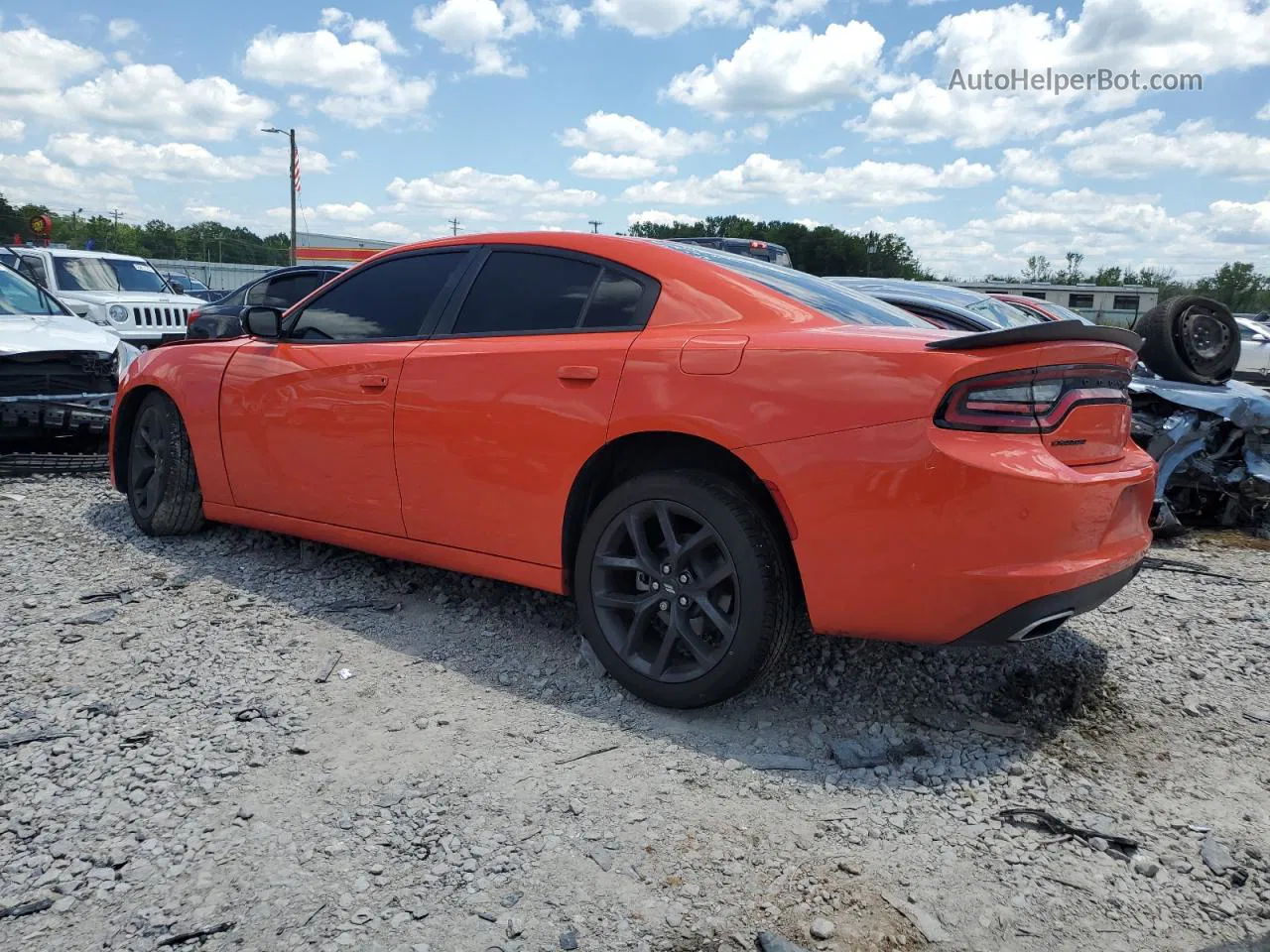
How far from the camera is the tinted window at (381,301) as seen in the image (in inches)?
153

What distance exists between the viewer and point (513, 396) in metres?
3.36

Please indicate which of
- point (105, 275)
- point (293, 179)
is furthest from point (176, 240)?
point (105, 275)

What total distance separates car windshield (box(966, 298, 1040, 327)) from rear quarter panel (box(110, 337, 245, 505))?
200 inches

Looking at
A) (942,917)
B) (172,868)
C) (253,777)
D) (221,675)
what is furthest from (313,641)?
(942,917)

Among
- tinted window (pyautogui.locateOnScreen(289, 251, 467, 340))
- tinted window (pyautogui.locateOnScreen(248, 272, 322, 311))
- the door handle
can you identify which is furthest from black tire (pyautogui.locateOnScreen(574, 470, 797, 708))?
tinted window (pyautogui.locateOnScreen(248, 272, 322, 311))

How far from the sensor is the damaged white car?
6441 millimetres

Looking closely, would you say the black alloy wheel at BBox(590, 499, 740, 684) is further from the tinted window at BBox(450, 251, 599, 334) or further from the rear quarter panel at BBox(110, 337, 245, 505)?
the rear quarter panel at BBox(110, 337, 245, 505)

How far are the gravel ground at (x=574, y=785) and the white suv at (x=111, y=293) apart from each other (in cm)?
780

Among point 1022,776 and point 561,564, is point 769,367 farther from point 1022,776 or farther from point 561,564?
point 1022,776

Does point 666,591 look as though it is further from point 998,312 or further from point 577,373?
point 998,312

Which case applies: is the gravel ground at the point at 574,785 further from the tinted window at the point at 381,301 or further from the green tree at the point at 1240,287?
the green tree at the point at 1240,287

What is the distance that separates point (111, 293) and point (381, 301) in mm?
9177

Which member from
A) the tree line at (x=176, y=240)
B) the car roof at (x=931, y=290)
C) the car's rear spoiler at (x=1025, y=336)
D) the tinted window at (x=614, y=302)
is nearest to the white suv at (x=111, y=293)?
the car roof at (x=931, y=290)

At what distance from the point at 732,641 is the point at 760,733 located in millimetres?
339
